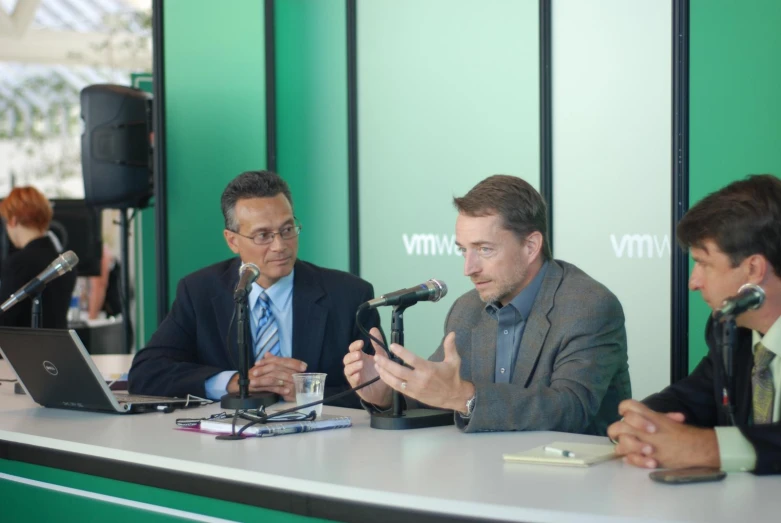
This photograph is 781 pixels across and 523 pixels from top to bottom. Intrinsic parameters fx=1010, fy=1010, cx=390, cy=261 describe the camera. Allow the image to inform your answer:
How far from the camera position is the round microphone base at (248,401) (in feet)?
10.2

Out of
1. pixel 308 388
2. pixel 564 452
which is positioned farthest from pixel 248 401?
pixel 564 452

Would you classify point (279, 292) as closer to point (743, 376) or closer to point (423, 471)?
point (423, 471)

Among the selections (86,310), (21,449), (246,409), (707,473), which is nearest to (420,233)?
(246,409)

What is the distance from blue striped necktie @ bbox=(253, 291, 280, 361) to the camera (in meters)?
3.66

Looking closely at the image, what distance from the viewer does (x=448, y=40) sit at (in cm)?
485

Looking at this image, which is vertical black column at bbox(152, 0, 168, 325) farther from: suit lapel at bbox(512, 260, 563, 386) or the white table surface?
suit lapel at bbox(512, 260, 563, 386)

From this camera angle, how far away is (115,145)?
620 cm

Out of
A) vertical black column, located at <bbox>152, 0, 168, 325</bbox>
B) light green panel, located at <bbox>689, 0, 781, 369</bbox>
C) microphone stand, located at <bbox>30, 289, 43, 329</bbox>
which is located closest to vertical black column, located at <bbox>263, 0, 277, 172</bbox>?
vertical black column, located at <bbox>152, 0, 168, 325</bbox>

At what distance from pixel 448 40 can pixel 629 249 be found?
1358 millimetres

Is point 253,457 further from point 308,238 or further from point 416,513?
point 308,238

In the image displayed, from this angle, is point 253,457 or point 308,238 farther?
point 308,238

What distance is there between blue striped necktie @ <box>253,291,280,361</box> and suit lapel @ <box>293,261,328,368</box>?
2.9 inches

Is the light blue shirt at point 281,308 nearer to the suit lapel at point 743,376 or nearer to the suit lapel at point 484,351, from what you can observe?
the suit lapel at point 484,351

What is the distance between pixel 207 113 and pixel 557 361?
133 inches
